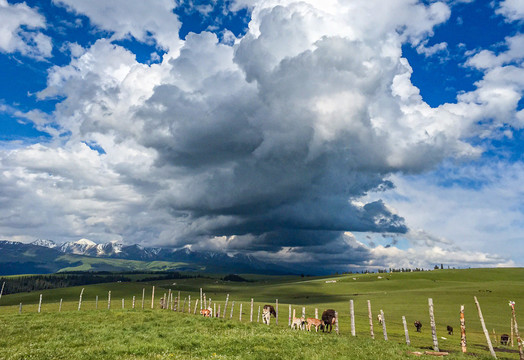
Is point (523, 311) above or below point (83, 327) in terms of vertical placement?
below

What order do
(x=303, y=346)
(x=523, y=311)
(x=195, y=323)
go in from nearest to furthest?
(x=303, y=346) → (x=195, y=323) → (x=523, y=311)

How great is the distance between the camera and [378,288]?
17275 cm

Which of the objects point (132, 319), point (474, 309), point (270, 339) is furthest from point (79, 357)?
point (474, 309)

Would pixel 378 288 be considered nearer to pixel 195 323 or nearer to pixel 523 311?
pixel 523 311

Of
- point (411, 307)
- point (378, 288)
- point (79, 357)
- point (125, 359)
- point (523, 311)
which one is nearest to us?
point (125, 359)

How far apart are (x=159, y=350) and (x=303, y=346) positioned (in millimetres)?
9615

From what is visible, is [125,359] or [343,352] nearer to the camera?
[125,359]

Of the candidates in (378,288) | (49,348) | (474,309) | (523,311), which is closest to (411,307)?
(474,309)

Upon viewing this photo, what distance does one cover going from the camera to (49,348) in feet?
76.8

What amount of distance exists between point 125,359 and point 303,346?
11.7m

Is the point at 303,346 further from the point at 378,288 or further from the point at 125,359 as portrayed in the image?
the point at 378,288

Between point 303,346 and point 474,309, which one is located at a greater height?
point 303,346

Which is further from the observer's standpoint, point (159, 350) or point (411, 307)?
point (411, 307)

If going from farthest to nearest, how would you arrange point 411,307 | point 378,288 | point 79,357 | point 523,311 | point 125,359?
point 378,288
point 411,307
point 523,311
point 79,357
point 125,359
